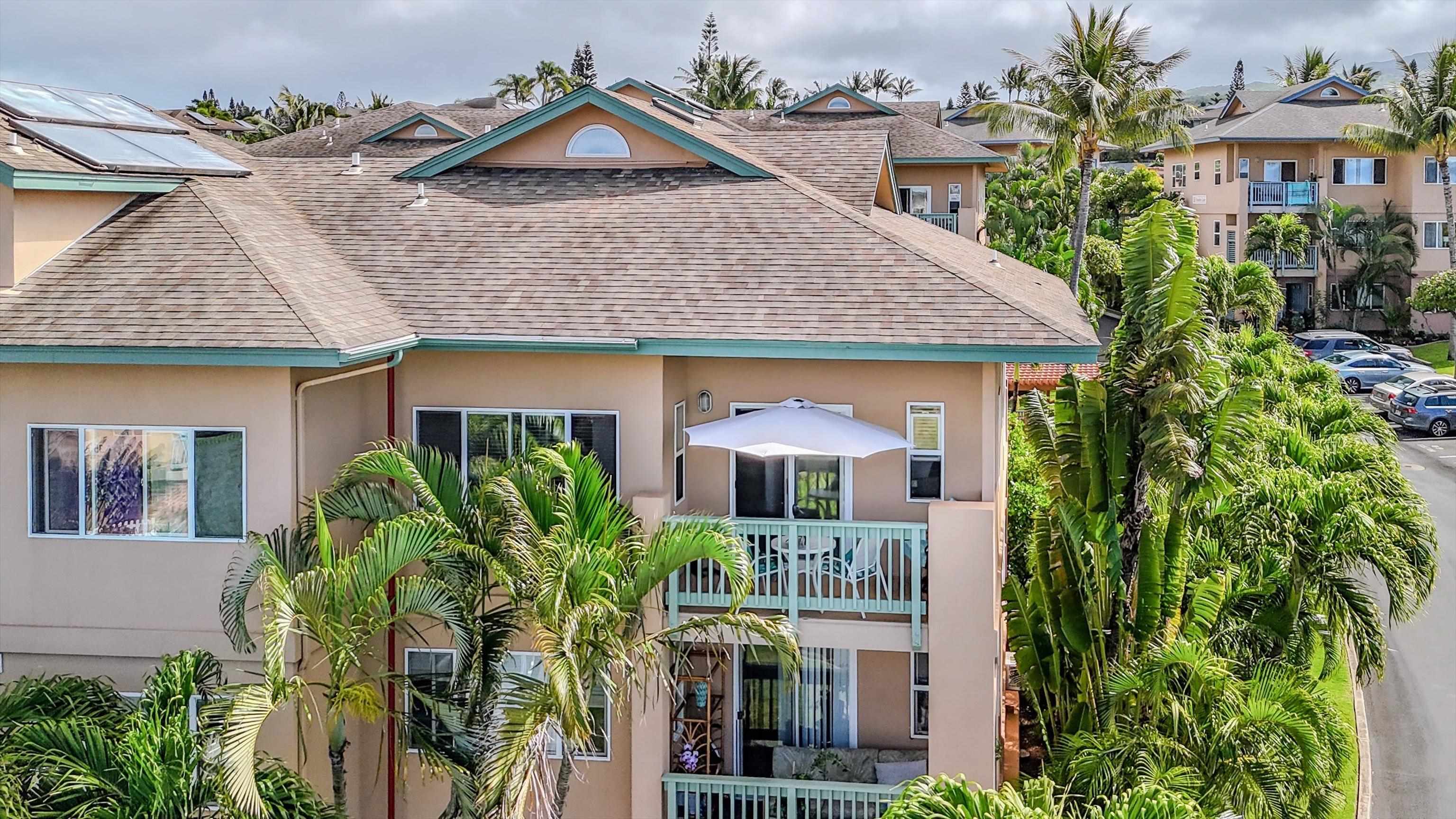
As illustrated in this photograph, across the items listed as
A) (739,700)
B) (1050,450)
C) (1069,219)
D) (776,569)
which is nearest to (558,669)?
(776,569)

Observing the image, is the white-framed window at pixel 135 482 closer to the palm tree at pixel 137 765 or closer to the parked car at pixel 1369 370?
the palm tree at pixel 137 765

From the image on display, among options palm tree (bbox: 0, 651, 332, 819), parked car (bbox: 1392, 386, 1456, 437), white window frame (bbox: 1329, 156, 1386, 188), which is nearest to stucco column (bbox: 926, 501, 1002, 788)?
palm tree (bbox: 0, 651, 332, 819)

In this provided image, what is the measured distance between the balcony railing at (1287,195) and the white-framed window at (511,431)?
57834mm

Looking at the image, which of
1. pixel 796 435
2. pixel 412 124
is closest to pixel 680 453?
pixel 796 435

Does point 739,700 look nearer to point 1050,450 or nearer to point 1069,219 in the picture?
point 1050,450

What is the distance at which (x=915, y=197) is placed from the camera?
45.3 meters

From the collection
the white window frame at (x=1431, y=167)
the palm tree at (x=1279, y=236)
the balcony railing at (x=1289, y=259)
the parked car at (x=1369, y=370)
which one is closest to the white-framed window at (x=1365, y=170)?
the white window frame at (x=1431, y=167)

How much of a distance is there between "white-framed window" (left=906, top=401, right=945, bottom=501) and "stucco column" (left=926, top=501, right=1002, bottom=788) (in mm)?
1123

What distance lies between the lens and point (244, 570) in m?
13.8

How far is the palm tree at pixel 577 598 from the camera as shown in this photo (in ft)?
38.0

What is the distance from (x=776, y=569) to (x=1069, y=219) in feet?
173

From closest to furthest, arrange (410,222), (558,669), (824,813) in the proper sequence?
(558,669), (824,813), (410,222)

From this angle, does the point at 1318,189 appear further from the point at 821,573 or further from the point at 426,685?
the point at 426,685

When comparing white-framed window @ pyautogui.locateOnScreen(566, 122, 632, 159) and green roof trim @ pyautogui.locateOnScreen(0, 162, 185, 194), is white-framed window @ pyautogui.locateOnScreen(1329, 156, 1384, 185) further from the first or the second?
green roof trim @ pyautogui.locateOnScreen(0, 162, 185, 194)
